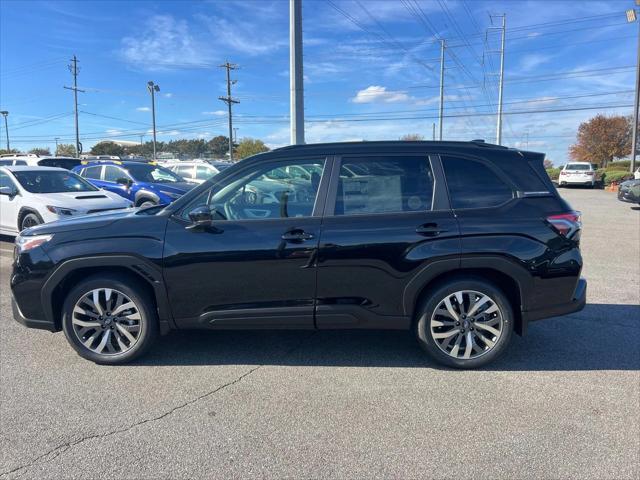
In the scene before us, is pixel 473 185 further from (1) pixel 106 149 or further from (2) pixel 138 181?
(1) pixel 106 149

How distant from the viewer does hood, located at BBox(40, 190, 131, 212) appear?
28.5 ft

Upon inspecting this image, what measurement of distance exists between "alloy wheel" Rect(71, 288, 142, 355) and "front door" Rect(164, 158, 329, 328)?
1.33 ft

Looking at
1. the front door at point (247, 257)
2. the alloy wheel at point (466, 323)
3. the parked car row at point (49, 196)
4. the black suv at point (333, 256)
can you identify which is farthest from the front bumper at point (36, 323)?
the parked car row at point (49, 196)

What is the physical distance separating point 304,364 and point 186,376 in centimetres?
98

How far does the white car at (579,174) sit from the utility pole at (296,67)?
2544 cm

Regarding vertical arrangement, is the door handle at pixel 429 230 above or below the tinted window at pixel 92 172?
below

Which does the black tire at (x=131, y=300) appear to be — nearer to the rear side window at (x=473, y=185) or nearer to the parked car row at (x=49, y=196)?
the rear side window at (x=473, y=185)

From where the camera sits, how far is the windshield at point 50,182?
9.31 meters

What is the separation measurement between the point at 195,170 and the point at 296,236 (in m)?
14.0

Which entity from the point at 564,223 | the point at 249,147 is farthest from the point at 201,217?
the point at 249,147

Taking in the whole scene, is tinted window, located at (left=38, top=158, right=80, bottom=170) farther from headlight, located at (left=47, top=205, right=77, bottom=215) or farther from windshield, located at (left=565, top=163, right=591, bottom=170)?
windshield, located at (left=565, top=163, right=591, bottom=170)

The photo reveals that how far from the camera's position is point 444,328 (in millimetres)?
3973

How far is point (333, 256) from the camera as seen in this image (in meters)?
3.81

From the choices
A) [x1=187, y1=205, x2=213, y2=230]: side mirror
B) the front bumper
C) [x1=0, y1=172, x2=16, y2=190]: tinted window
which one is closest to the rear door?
[x1=187, y1=205, x2=213, y2=230]: side mirror
